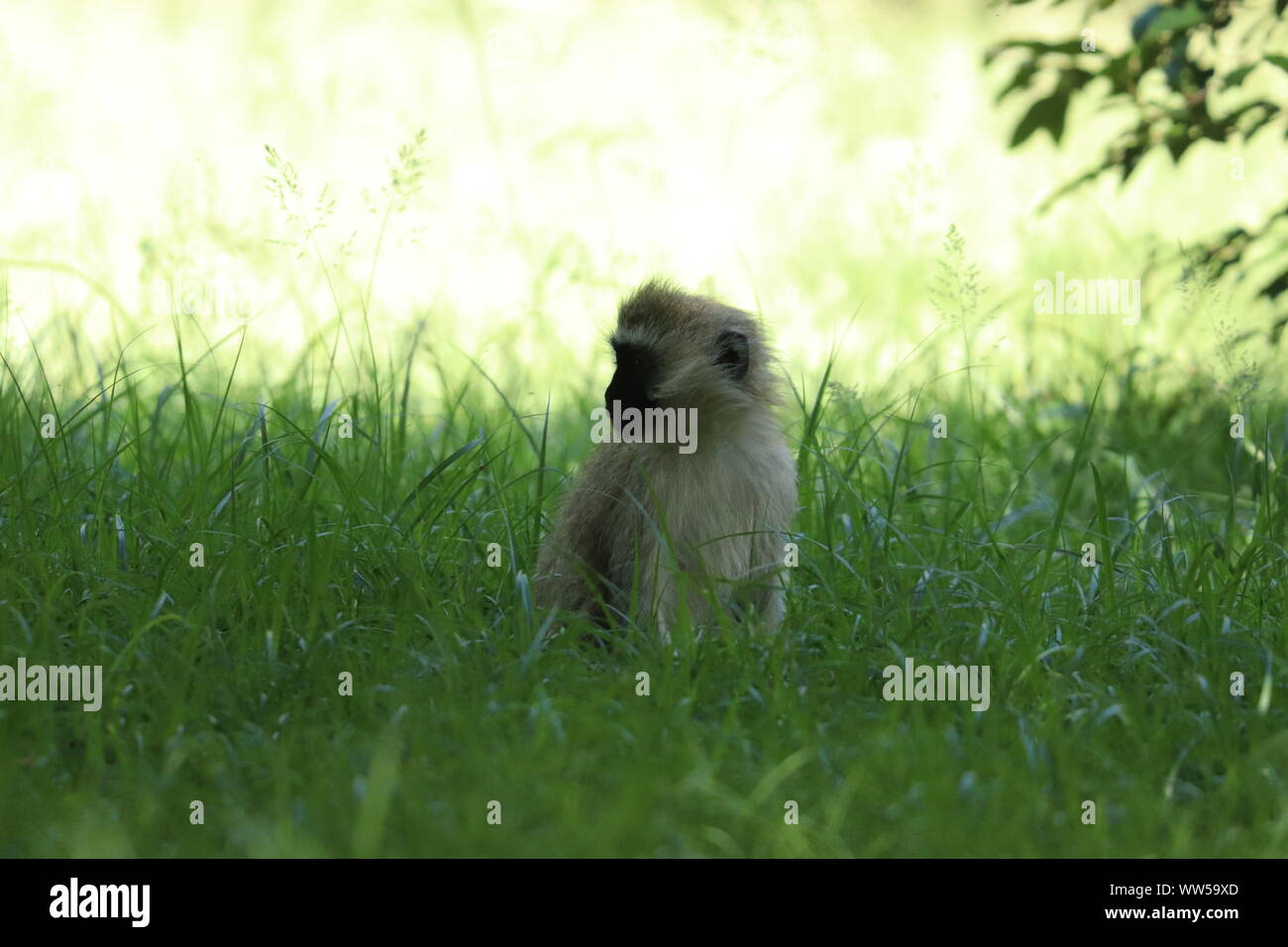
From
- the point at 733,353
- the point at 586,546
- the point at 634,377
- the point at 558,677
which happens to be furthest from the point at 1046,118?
the point at 558,677

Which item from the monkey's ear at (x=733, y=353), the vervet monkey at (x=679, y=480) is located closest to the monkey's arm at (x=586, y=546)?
the vervet monkey at (x=679, y=480)

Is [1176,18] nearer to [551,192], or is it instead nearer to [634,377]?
[634,377]

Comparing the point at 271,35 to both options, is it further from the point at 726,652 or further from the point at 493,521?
the point at 726,652

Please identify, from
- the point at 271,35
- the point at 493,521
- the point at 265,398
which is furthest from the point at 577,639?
the point at 271,35

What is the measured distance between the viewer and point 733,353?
187 inches

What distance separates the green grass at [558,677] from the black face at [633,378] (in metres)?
0.56

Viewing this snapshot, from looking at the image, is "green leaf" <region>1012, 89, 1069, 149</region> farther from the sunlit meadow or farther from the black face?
the black face

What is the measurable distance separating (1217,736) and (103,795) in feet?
8.89

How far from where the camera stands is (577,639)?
14.1 ft

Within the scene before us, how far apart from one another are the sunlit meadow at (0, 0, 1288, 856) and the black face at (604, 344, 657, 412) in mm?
527

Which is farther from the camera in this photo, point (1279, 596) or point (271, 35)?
point (271, 35)

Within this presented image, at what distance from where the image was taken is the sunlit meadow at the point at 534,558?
3273mm

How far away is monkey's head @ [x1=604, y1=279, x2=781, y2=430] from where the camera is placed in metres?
4.63

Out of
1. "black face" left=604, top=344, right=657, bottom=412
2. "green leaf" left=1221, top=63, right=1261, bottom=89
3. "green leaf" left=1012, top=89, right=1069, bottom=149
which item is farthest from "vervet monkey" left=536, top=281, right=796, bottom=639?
"green leaf" left=1221, top=63, right=1261, bottom=89
